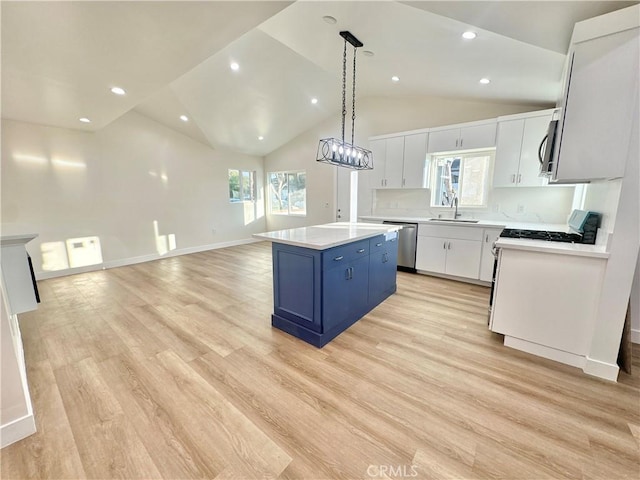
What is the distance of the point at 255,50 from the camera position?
3723 mm

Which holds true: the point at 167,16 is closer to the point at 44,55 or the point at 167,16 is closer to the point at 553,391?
the point at 44,55

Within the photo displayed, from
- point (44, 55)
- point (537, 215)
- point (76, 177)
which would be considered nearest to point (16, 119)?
point (76, 177)

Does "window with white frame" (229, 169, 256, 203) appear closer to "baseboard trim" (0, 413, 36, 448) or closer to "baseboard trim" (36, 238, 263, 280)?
"baseboard trim" (36, 238, 263, 280)

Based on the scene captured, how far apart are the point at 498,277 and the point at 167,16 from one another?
342 centimetres

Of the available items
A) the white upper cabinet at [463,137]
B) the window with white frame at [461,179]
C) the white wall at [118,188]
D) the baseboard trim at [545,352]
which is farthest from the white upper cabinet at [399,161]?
the white wall at [118,188]

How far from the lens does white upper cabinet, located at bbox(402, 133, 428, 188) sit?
441cm

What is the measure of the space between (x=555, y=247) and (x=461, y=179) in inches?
103

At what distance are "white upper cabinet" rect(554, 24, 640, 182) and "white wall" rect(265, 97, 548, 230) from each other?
237cm

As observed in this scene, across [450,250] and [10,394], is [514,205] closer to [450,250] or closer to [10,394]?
[450,250]

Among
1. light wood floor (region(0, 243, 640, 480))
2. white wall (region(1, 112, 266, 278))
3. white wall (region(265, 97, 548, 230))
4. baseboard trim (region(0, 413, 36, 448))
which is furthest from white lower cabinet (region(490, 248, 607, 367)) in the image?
white wall (region(1, 112, 266, 278))

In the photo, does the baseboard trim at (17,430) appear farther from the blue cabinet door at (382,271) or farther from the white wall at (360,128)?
the white wall at (360,128)

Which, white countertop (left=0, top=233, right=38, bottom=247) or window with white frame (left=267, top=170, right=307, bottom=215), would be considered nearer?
white countertop (left=0, top=233, right=38, bottom=247)

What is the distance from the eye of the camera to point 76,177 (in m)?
4.49

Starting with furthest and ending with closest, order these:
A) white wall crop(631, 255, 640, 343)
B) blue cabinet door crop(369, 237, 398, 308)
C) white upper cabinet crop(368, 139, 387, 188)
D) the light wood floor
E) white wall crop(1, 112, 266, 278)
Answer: white upper cabinet crop(368, 139, 387, 188), white wall crop(1, 112, 266, 278), blue cabinet door crop(369, 237, 398, 308), white wall crop(631, 255, 640, 343), the light wood floor
